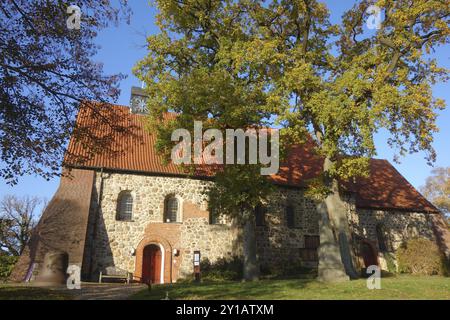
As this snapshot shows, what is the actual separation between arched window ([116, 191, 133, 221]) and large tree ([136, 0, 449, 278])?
16.6 feet

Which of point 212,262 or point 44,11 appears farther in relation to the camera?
point 212,262

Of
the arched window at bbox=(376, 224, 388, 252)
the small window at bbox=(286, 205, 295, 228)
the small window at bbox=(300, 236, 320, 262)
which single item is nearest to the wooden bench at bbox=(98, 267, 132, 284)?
the small window at bbox=(286, 205, 295, 228)

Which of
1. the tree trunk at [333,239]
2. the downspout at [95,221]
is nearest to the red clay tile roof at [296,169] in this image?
the downspout at [95,221]

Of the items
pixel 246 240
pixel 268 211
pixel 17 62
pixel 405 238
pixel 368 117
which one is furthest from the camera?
pixel 405 238

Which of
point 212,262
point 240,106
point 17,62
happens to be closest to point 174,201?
point 212,262

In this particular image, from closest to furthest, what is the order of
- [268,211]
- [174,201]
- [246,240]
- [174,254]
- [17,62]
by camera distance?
1. [17,62]
2. [246,240]
3. [174,254]
4. [174,201]
5. [268,211]

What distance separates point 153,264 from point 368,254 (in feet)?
47.3

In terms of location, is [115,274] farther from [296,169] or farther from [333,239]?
[296,169]

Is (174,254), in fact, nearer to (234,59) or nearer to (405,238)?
(234,59)

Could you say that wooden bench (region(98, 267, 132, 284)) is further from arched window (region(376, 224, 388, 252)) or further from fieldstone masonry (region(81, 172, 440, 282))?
arched window (region(376, 224, 388, 252))

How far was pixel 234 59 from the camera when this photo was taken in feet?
51.3

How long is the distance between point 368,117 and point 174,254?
1182cm

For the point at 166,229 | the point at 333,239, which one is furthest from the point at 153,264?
the point at 333,239

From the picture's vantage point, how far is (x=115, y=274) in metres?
17.4
